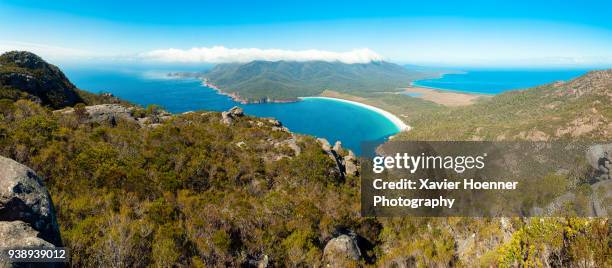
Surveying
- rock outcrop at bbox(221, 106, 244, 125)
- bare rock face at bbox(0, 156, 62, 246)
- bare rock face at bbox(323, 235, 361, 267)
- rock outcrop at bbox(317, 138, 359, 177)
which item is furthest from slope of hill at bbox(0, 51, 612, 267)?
rock outcrop at bbox(221, 106, 244, 125)

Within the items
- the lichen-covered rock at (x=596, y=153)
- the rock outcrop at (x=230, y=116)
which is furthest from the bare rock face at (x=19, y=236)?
the rock outcrop at (x=230, y=116)

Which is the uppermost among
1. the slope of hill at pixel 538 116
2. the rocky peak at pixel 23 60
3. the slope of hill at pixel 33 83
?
the rocky peak at pixel 23 60

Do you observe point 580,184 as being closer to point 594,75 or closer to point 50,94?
point 50,94

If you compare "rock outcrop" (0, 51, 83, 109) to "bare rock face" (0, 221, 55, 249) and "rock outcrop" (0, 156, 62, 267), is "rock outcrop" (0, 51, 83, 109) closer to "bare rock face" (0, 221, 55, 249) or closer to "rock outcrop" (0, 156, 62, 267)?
"rock outcrop" (0, 156, 62, 267)

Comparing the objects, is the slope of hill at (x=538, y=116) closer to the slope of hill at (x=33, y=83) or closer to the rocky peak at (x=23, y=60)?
the slope of hill at (x=33, y=83)

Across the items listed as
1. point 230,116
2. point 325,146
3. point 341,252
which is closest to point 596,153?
point 341,252
